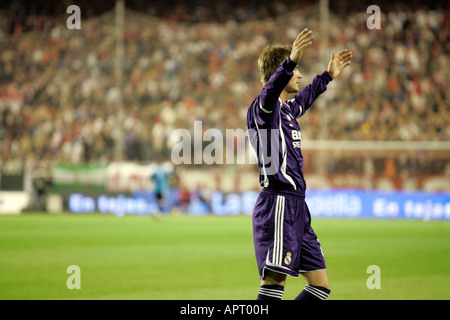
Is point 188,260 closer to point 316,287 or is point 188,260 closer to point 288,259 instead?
point 316,287

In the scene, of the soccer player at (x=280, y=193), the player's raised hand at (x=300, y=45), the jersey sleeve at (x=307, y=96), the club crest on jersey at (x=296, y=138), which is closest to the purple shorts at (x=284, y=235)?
the soccer player at (x=280, y=193)

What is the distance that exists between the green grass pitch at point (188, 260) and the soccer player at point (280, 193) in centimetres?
289

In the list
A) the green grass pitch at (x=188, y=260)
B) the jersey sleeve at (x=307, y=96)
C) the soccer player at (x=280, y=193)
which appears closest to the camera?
the soccer player at (x=280, y=193)

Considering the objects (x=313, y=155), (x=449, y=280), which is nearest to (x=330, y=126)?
(x=313, y=155)

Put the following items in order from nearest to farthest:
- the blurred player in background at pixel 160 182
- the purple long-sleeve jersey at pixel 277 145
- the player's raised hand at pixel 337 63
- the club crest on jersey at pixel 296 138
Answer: the purple long-sleeve jersey at pixel 277 145
the club crest on jersey at pixel 296 138
the player's raised hand at pixel 337 63
the blurred player in background at pixel 160 182

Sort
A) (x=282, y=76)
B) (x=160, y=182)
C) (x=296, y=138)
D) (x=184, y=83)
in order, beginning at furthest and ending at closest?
(x=184, y=83) < (x=160, y=182) < (x=296, y=138) < (x=282, y=76)

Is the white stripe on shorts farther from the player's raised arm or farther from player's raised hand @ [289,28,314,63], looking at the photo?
player's raised hand @ [289,28,314,63]

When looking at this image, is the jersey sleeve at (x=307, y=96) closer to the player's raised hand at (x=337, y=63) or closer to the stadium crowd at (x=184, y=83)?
the player's raised hand at (x=337, y=63)

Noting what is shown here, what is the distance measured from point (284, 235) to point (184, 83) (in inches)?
913

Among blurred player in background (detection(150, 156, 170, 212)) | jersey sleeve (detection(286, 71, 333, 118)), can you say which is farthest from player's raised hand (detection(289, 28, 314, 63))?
blurred player in background (detection(150, 156, 170, 212))

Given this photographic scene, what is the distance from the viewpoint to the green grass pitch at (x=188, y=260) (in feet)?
28.4

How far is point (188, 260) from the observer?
1191cm

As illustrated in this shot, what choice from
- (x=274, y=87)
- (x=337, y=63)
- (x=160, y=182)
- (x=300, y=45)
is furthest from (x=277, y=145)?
(x=160, y=182)

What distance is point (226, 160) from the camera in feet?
81.3
